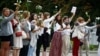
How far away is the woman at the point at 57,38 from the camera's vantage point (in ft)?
55.4

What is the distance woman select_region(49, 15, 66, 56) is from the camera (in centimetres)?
1688

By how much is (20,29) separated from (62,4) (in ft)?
64.9

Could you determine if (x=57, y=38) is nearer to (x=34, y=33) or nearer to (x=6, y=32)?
(x=34, y=33)

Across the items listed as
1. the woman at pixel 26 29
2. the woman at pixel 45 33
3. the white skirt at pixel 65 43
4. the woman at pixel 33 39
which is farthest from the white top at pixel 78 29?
the woman at pixel 26 29

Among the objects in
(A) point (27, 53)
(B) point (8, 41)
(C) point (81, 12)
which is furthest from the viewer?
(C) point (81, 12)

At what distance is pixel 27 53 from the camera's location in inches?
650

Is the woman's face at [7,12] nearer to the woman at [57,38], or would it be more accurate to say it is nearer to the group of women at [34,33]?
the group of women at [34,33]

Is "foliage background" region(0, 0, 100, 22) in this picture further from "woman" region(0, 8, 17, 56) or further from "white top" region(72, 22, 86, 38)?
"woman" region(0, 8, 17, 56)

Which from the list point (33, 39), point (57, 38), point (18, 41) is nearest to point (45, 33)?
point (57, 38)

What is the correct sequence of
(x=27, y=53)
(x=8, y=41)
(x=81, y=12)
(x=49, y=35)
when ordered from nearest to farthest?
(x=8, y=41) → (x=27, y=53) → (x=49, y=35) → (x=81, y=12)

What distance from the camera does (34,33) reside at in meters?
16.7

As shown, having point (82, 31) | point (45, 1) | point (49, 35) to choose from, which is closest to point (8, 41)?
point (49, 35)

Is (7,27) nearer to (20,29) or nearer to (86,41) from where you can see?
(20,29)

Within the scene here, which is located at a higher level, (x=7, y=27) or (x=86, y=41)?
(x=7, y=27)
